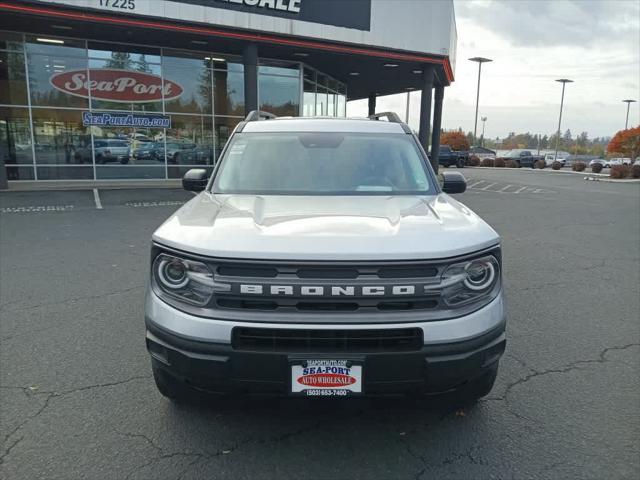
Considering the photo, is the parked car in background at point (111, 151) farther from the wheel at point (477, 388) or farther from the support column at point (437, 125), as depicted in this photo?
the wheel at point (477, 388)

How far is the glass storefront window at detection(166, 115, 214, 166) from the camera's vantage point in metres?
18.5

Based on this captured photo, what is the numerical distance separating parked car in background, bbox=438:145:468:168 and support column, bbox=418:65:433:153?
710 inches

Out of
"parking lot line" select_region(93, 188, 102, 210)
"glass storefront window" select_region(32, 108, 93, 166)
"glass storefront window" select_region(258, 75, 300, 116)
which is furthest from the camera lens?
"glass storefront window" select_region(258, 75, 300, 116)

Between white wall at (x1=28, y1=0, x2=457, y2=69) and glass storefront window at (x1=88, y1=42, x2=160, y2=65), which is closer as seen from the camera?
white wall at (x1=28, y1=0, x2=457, y2=69)

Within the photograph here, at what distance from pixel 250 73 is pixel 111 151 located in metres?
6.15

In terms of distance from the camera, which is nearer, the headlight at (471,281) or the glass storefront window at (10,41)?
the headlight at (471,281)

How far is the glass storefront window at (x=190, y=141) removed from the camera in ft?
60.6

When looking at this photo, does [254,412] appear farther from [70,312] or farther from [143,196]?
[143,196]

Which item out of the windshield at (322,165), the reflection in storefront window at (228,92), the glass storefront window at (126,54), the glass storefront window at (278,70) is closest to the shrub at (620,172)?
the glass storefront window at (278,70)

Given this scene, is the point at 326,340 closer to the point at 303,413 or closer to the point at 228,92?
the point at 303,413

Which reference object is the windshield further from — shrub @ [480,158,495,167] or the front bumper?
→ shrub @ [480,158,495,167]

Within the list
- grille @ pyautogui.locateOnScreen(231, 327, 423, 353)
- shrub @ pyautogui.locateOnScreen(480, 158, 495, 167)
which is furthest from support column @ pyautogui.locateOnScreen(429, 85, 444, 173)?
shrub @ pyautogui.locateOnScreen(480, 158, 495, 167)

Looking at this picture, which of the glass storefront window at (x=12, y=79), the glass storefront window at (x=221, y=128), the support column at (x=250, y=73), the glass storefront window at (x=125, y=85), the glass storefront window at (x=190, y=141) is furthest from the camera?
the glass storefront window at (x=221, y=128)

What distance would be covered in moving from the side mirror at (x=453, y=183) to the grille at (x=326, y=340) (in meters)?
2.16
